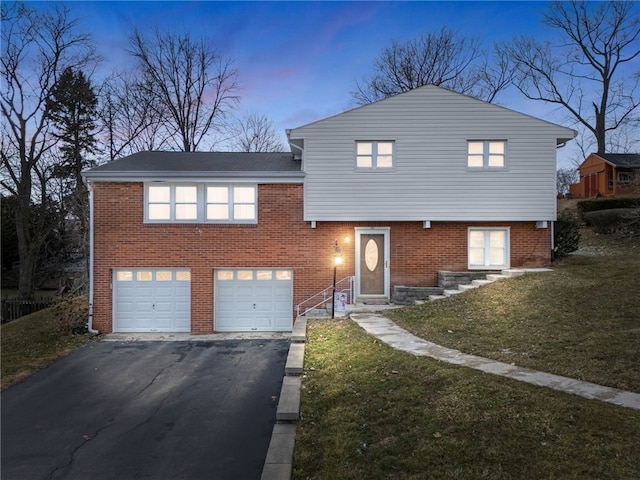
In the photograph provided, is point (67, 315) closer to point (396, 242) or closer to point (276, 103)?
point (396, 242)

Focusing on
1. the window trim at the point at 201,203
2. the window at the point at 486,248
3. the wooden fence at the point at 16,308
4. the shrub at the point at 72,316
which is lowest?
the wooden fence at the point at 16,308

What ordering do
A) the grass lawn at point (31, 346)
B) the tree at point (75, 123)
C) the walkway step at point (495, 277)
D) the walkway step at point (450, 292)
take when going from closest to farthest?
1. the grass lawn at point (31, 346)
2. the walkway step at point (450, 292)
3. the walkway step at point (495, 277)
4. the tree at point (75, 123)

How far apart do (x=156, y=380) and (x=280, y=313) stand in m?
5.31

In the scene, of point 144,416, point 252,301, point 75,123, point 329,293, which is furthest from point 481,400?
point 75,123

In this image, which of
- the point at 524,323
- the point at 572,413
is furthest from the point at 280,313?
the point at 572,413

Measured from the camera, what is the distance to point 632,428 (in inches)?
165

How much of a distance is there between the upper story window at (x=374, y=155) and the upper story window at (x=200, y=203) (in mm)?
3842

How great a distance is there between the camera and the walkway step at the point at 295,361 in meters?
7.07

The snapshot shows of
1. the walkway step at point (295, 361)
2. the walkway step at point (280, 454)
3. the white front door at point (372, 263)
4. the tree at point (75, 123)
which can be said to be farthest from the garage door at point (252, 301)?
the tree at point (75, 123)

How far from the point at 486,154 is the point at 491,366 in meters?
8.73

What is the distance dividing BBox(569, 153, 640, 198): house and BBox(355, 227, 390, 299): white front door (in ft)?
70.7

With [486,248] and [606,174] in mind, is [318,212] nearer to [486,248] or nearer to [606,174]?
[486,248]

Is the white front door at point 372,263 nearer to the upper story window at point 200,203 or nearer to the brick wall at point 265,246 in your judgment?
the brick wall at point 265,246

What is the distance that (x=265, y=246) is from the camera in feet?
→ 42.3
